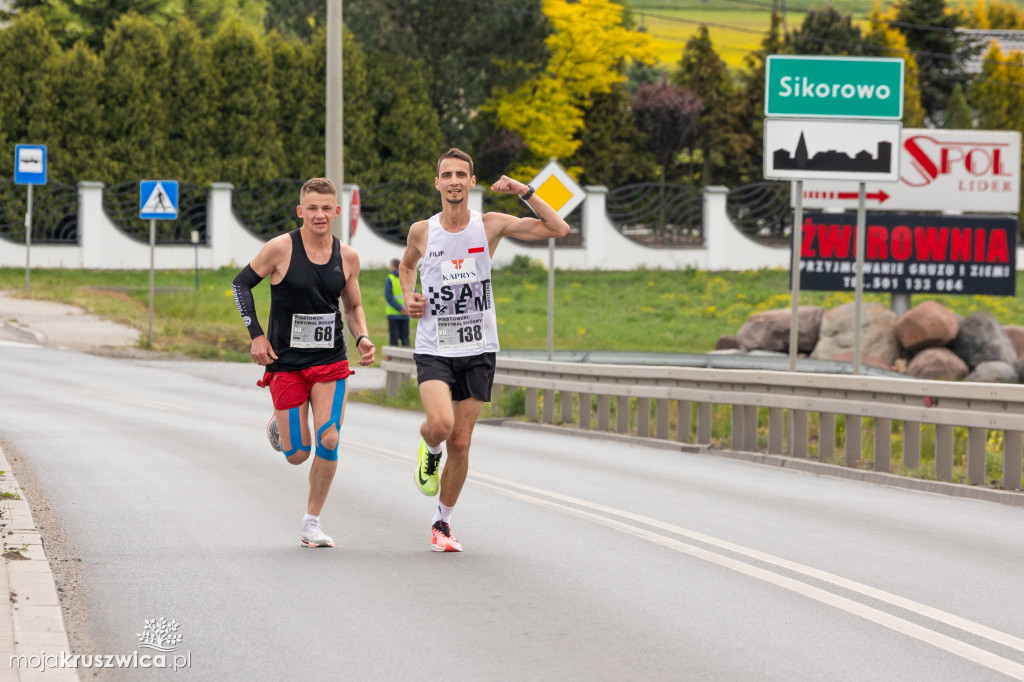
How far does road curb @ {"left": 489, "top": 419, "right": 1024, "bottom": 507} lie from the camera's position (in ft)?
38.3

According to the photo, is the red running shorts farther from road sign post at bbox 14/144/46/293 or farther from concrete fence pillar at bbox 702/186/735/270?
concrete fence pillar at bbox 702/186/735/270

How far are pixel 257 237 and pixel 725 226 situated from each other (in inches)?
529

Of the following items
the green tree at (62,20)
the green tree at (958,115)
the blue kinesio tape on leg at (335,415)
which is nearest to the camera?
the blue kinesio tape on leg at (335,415)

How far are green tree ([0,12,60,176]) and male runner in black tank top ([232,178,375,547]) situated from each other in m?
36.3

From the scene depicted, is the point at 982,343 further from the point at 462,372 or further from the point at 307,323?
the point at 307,323

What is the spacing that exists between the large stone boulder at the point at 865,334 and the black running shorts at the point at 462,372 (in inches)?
672

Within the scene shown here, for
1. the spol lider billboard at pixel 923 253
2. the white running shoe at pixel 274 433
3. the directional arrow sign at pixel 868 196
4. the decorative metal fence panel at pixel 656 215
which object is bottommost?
the white running shoe at pixel 274 433

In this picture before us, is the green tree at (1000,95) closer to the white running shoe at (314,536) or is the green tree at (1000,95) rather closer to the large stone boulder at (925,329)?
the large stone boulder at (925,329)

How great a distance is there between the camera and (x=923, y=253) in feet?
81.5

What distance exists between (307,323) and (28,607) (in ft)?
7.31

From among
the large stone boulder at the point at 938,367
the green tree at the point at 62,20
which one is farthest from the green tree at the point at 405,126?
the large stone boulder at the point at 938,367

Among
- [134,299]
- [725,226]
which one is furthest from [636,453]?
[725,226]

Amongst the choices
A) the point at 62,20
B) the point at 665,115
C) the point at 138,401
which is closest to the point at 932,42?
the point at 665,115

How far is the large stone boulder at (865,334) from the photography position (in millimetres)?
24844
